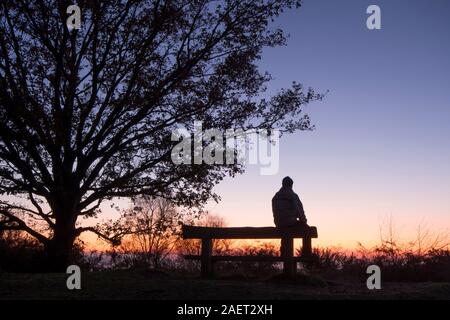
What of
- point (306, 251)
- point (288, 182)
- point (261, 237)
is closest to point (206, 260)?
point (261, 237)

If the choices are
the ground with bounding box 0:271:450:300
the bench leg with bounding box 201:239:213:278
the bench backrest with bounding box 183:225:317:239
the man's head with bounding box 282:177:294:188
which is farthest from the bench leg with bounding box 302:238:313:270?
the bench leg with bounding box 201:239:213:278

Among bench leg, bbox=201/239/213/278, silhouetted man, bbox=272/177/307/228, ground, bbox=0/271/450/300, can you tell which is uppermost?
silhouetted man, bbox=272/177/307/228

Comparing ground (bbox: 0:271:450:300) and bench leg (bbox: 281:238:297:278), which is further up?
bench leg (bbox: 281:238:297:278)

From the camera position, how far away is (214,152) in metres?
17.1

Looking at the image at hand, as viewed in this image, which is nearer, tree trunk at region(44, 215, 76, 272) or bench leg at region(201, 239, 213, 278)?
bench leg at region(201, 239, 213, 278)

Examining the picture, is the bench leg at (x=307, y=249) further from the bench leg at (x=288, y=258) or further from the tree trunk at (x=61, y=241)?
the tree trunk at (x=61, y=241)

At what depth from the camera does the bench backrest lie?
11.7 meters

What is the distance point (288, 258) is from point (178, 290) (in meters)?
3.36

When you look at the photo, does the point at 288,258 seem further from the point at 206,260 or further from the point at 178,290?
the point at 178,290

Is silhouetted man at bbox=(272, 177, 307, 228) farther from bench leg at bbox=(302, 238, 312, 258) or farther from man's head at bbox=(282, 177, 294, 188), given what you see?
bench leg at bbox=(302, 238, 312, 258)

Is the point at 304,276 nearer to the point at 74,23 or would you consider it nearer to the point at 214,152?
the point at 214,152
